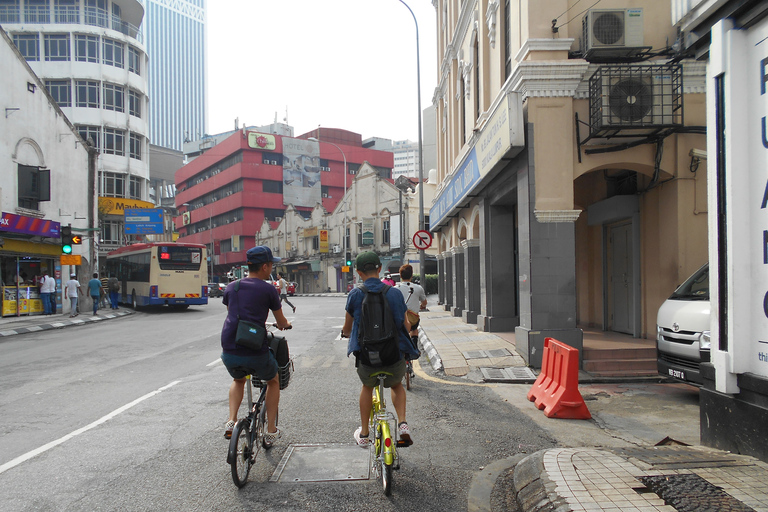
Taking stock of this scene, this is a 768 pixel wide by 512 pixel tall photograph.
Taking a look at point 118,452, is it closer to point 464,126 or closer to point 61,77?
point 464,126

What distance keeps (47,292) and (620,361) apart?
22344 mm

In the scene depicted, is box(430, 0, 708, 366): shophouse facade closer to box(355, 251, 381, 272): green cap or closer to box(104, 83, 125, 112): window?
box(355, 251, 381, 272): green cap

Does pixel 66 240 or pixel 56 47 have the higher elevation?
pixel 56 47

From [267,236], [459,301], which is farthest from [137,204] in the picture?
[459,301]

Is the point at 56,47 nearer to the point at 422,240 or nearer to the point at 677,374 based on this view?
the point at 422,240

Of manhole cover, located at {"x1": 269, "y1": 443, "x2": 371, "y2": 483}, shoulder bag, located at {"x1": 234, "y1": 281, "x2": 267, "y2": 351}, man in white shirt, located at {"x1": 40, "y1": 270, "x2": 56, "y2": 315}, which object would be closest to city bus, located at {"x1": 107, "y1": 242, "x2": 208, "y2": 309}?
man in white shirt, located at {"x1": 40, "y1": 270, "x2": 56, "y2": 315}

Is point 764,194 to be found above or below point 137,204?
below

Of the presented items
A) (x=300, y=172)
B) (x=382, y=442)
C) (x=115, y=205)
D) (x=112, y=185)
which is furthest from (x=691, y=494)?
(x=300, y=172)

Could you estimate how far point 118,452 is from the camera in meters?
5.20

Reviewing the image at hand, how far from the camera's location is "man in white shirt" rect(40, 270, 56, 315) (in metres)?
22.9

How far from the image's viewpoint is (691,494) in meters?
3.63

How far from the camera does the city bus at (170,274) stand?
25.0 m

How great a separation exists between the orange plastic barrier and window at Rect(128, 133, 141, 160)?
44.1 metres

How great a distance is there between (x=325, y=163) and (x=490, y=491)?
75774mm
